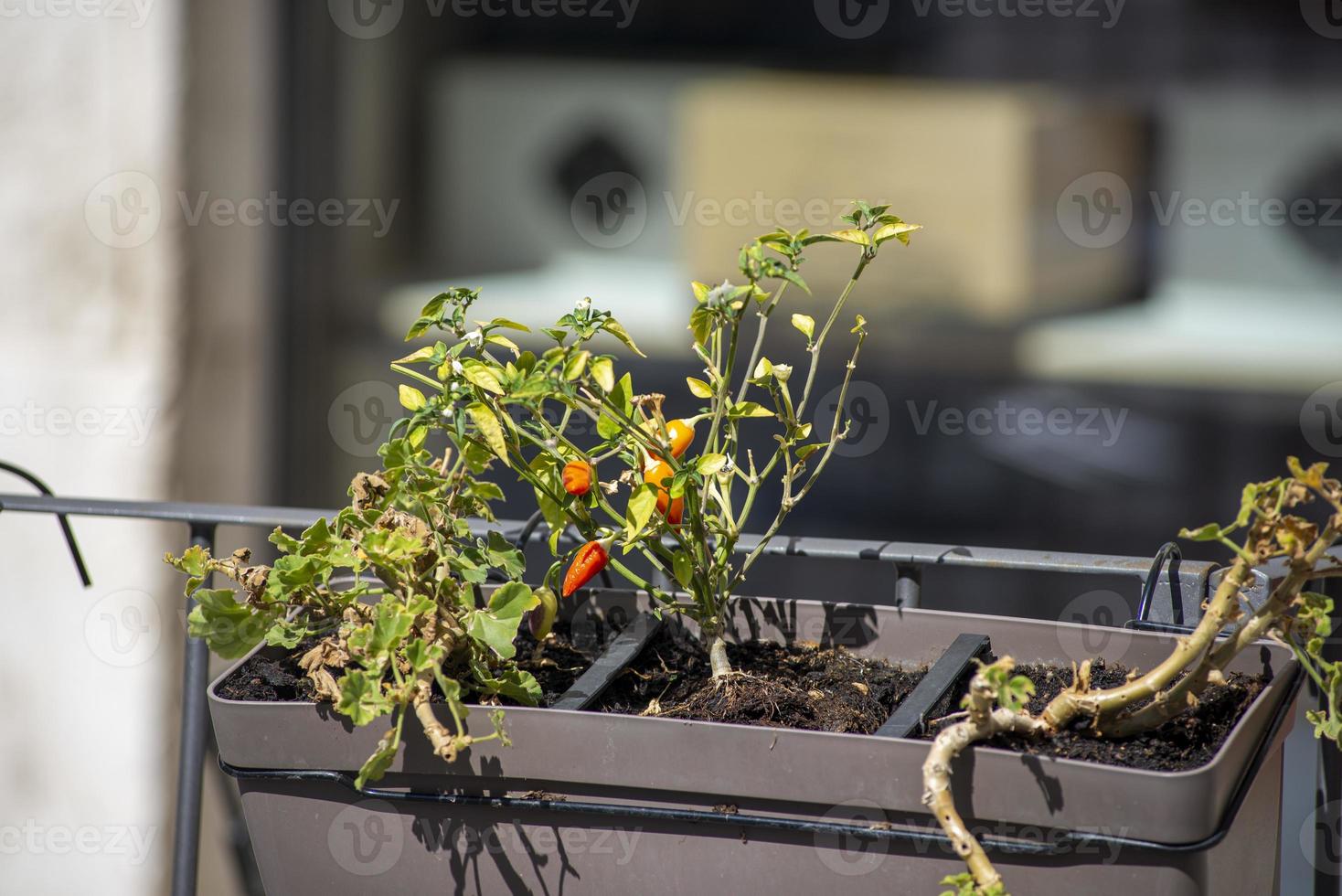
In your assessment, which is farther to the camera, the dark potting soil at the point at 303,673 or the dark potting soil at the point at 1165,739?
the dark potting soil at the point at 303,673

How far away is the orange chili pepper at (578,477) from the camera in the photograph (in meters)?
0.65

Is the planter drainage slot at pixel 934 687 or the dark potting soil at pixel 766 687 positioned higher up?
the planter drainage slot at pixel 934 687

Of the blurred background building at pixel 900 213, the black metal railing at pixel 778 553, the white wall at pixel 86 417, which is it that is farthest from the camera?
the blurred background building at pixel 900 213

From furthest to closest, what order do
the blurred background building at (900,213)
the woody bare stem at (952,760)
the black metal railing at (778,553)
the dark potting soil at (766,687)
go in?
the blurred background building at (900,213)
the black metal railing at (778,553)
the dark potting soil at (766,687)
the woody bare stem at (952,760)

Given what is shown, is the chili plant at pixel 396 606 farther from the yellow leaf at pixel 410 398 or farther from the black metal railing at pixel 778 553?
the black metal railing at pixel 778 553

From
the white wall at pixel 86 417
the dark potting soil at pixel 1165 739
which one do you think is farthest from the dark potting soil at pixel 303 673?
the white wall at pixel 86 417

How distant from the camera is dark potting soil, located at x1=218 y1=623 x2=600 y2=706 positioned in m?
0.66

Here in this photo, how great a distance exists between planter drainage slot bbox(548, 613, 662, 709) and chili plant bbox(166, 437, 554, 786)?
0.02 m

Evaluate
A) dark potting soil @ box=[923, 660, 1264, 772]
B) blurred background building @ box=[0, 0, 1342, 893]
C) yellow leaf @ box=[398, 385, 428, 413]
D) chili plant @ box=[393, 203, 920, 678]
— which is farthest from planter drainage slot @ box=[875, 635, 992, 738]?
blurred background building @ box=[0, 0, 1342, 893]

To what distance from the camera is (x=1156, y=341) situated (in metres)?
2.33

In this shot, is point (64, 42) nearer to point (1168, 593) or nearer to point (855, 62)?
point (855, 62)

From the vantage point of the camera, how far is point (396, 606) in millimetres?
599

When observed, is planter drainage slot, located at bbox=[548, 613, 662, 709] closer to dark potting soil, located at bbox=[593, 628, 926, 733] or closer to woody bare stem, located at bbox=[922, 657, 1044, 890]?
dark potting soil, located at bbox=[593, 628, 926, 733]

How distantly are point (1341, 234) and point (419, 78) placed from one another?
183cm
